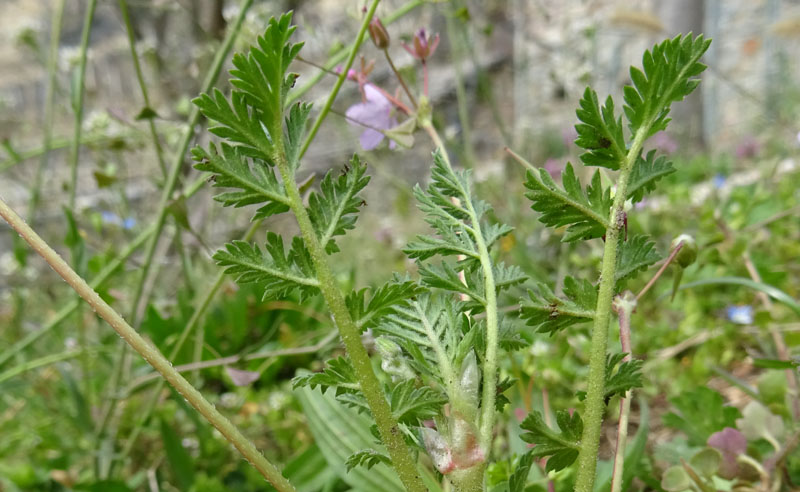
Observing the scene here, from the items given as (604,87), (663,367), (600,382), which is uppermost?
(604,87)

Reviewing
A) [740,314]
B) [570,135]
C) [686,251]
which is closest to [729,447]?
[686,251]

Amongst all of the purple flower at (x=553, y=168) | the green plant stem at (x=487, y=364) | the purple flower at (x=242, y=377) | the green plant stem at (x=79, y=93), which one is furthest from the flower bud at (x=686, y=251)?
the purple flower at (x=553, y=168)

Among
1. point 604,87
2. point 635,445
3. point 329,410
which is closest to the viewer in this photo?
point 635,445

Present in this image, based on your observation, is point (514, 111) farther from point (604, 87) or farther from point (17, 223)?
point (17, 223)

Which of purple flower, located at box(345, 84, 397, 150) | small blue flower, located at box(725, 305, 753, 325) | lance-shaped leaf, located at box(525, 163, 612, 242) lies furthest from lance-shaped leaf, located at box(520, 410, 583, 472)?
small blue flower, located at box(725, 305, 753, 325)

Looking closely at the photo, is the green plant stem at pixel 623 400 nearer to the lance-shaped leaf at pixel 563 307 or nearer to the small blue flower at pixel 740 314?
the lance-shaped leaf at pixel 563 307

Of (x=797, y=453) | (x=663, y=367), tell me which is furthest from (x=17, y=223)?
(x=663, y=367)

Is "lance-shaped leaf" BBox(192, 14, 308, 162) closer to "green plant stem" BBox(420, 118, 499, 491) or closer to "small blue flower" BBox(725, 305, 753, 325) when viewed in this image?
"green plant stem" BBox(420, 118, 499, 491)
